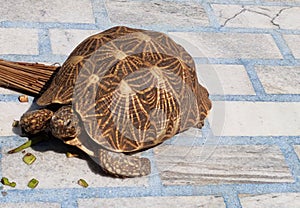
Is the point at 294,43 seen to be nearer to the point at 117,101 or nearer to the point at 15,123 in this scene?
the point at 117,101

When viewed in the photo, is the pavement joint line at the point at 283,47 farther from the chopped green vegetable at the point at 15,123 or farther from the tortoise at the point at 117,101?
the chopped green vegetable at the point at 15,123

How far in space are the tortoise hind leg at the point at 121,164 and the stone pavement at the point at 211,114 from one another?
0.05 meters

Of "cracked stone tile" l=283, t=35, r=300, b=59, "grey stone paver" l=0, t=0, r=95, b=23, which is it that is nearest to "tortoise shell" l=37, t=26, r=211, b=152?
"grey stone paver" l=0, t=0, r=95, b=23

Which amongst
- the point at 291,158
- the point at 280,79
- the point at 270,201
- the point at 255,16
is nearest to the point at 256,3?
the point at 255,16

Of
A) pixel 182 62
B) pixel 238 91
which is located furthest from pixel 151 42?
pixel 238 91

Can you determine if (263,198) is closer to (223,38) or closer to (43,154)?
(43,154)

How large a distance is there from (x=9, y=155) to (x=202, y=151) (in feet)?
3.44

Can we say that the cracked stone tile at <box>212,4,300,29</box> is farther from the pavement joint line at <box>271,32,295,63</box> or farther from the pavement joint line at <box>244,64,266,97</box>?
the pavement joint line at <box>244,64,266,97</box>

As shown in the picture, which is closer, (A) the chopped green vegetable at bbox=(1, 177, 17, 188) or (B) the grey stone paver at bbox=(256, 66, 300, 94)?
(A) the chopped green vegetable at bbox=(1, 177, 17, 188)

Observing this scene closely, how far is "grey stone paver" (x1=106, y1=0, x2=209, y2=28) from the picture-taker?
177 inches

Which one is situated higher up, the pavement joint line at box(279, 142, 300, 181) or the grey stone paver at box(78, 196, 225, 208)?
the grey stone paver at box(78, 196, 225, 208)

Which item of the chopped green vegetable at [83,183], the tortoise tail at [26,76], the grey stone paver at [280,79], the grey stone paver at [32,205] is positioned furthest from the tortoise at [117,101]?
the grey stone paver at [280,79]

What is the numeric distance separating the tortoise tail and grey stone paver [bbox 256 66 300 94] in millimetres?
1400

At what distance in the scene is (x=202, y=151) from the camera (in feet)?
11.5
